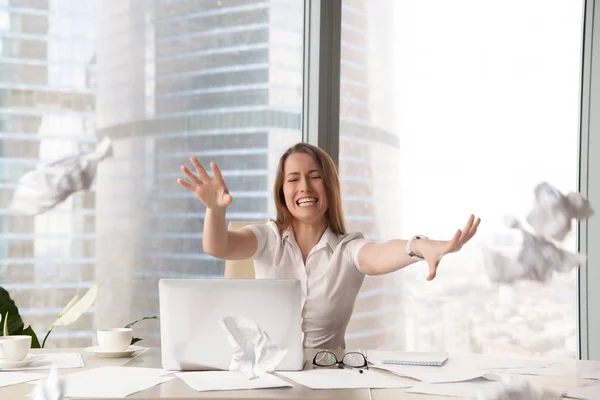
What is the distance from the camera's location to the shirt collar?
8.14 feet

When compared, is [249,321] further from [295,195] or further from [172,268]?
[172,268]

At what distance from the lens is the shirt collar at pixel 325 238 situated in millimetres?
2482

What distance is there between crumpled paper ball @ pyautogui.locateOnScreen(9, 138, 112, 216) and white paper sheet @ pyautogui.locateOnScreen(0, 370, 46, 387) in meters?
1.26

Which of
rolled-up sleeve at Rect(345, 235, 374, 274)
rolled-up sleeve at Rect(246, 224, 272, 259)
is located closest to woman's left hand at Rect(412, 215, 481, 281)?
rolled-up sleeve at Rect(345, 235, 374, 274)

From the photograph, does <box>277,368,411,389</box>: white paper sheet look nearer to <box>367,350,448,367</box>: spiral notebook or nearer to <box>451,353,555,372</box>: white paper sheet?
<box>367,350,448,367</box>: spiral notebook

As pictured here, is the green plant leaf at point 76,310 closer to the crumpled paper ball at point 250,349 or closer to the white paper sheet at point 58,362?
the white paper sheet at point 58,362

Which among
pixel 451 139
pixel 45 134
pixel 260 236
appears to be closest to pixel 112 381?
pixel 260 236

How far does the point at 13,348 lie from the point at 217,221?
82 cm

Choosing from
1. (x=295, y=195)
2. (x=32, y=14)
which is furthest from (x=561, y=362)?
(x=32, y=14)

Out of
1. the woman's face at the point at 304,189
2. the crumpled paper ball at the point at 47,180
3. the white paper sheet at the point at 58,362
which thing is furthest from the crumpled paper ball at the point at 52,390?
the crumpled paper ball at the point at 47,180

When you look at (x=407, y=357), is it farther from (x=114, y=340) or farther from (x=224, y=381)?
(x=114, y=340)

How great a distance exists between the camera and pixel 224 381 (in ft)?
4.93

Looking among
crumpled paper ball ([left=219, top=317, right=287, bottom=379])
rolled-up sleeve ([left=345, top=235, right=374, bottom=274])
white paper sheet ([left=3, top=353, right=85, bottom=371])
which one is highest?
rolled-up sleeve ([left=345, top=235, right=374, bottom=274])

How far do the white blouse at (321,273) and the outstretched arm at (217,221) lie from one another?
0.24 feet
